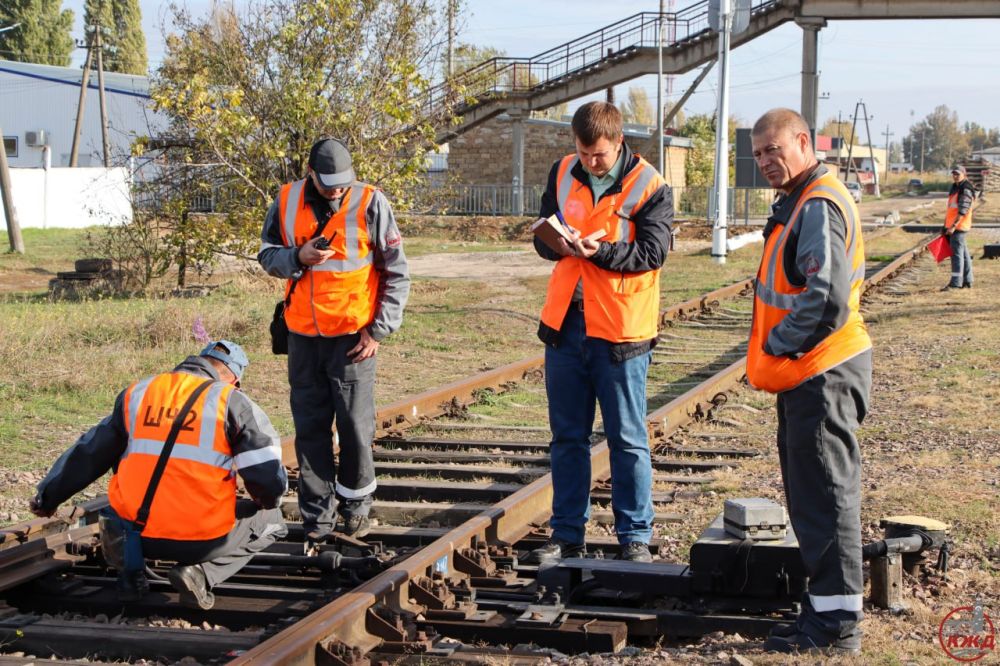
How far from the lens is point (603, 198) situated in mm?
5566

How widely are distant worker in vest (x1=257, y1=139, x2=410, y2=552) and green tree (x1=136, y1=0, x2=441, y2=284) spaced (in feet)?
36.0

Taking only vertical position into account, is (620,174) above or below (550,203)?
above

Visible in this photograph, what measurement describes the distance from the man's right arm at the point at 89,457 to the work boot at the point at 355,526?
139cm

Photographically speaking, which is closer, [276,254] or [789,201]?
[789,201]

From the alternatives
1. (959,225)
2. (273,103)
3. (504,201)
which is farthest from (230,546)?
(504,201)

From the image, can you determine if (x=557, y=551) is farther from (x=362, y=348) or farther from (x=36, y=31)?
(x=36, y=31)

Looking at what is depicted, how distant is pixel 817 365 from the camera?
447cm

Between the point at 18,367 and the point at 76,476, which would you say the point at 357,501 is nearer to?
the point at 76,476

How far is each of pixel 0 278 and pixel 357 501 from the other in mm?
19915

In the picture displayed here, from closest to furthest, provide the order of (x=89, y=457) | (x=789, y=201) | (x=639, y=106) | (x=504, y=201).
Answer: (x=789, y=201) < (x=89, y=457) < (x=504, y=201) < (x=639, y=106)

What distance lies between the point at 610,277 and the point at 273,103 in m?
12.7

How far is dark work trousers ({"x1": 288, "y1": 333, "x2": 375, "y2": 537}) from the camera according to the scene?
618cm

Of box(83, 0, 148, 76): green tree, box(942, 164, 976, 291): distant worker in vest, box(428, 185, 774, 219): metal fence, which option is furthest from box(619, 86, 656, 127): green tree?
box(942, 164, 976, 291): distant worker in vest

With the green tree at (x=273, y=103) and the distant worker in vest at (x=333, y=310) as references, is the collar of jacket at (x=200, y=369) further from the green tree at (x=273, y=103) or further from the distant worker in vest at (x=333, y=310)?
the green tree at (x=273, y=103)
